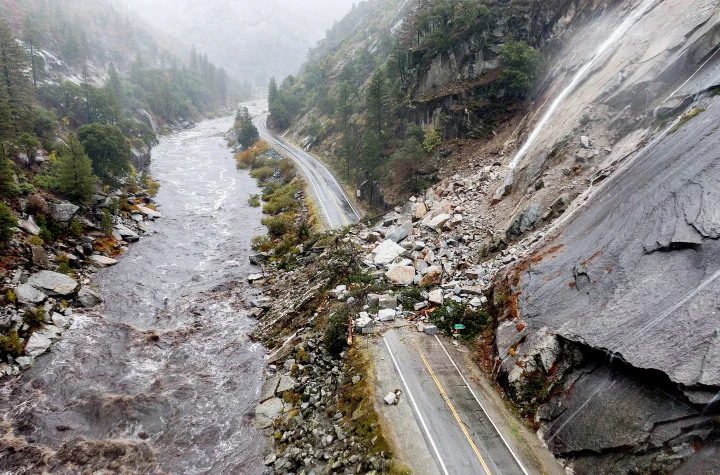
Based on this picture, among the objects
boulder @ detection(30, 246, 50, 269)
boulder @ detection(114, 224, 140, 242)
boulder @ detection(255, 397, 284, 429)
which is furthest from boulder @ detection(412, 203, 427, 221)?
boulder @ detection(30, 246, 50, 269)

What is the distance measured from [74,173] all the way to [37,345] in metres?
22.2

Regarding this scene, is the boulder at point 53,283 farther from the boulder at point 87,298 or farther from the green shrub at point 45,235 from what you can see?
the green shrub at point 45,235

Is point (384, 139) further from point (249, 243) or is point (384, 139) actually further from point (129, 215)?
point (129, 215)

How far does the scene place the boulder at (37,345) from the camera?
23094 millimetres

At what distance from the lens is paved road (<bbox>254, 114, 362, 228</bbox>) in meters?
47.8

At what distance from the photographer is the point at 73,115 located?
67438 millimetres

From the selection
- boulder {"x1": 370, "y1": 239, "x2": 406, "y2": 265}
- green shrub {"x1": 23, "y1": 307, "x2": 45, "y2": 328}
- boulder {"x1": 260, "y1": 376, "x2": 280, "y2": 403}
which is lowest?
green shrub {"x1": 23, "y1": 307, "x2": 45, "y2": 328}

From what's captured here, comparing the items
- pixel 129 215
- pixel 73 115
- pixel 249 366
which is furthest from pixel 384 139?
pixel 73 115

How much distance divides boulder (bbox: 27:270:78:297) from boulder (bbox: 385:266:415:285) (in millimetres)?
24033

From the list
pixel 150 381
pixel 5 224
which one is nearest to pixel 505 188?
pixel 150 381

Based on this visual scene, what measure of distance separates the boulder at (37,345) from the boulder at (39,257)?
8640 millimetres

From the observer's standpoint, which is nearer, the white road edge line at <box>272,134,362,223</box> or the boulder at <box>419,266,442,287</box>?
the boulder at <box>419,266,442,287</box>

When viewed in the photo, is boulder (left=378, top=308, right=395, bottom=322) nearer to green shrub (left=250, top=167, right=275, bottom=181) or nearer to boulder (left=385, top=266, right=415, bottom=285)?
boulder (left=385, top=266, right=415, bottom=285)

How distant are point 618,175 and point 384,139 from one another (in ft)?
124
